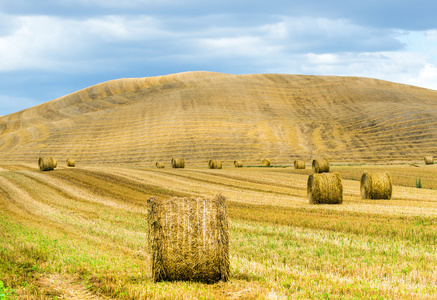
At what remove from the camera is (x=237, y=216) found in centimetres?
1342

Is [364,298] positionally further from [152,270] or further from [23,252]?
[23,252]

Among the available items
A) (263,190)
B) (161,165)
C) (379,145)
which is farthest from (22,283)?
(379,145)

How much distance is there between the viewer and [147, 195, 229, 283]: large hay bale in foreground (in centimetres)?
696

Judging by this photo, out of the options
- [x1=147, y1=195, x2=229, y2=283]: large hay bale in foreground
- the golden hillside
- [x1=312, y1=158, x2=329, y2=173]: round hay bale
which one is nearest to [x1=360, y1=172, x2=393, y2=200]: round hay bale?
[x1=147, y1=195, x2=229, y2=283]: large hay bale in foreground

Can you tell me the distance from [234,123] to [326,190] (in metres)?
50.1

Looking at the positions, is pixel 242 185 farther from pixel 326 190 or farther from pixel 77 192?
pixel 326 190

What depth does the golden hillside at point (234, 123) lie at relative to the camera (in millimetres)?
57469

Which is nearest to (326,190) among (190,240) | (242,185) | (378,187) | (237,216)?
(378,187)

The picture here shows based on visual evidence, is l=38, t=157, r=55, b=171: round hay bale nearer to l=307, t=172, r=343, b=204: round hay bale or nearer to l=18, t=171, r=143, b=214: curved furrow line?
l=18, t=171, r=143, b=214: curved furrow line

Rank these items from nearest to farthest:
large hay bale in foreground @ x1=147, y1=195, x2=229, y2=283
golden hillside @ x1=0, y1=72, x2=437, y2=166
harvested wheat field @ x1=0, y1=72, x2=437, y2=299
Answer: harvested wheat field @ x1=0, y1=72, x2=437, y2=299 → large hay bale in foreground @ x1=147, y1=195, x2=229, y2=283 → golden hillside @ x1=0, y1=72, x2=437, y2=166

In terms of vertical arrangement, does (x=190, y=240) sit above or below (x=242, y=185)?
above

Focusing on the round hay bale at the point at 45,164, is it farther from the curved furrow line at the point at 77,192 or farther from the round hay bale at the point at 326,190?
the round hay bale at the point at 326,190

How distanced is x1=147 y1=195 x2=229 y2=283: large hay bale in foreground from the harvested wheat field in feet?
0.22

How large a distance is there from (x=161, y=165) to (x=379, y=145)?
101 ft
